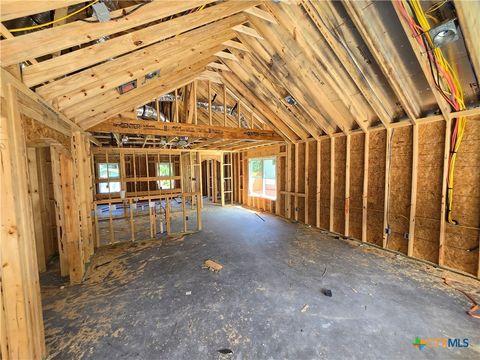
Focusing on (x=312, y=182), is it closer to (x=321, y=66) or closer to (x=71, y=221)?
(x=321, y=66)

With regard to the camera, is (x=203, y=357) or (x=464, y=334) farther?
(x=464, y=334)

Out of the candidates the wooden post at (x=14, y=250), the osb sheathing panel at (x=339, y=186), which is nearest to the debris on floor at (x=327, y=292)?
the osb sheathing panel at (x=339, y=186)

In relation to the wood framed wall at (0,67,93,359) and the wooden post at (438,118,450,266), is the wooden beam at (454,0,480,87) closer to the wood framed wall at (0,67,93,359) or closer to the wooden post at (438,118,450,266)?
the wooden post at (438,118,450,266)

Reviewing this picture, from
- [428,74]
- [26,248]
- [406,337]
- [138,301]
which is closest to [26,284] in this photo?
[26,248]

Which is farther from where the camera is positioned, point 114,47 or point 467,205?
point 467,205

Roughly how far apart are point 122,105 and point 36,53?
223 centimetres

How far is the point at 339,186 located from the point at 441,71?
9.53ft

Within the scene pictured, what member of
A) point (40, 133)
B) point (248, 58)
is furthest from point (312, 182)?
point (40, 133)

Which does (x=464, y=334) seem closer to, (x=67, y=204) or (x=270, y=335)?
(x=270, y=335)

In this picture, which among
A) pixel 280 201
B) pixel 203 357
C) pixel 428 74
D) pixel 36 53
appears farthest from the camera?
pixel 280 201

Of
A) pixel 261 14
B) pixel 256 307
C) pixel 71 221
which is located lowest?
pixel 256 307

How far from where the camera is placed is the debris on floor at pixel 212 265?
11.1 feet

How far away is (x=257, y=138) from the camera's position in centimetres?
554

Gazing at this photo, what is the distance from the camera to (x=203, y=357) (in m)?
1.80
